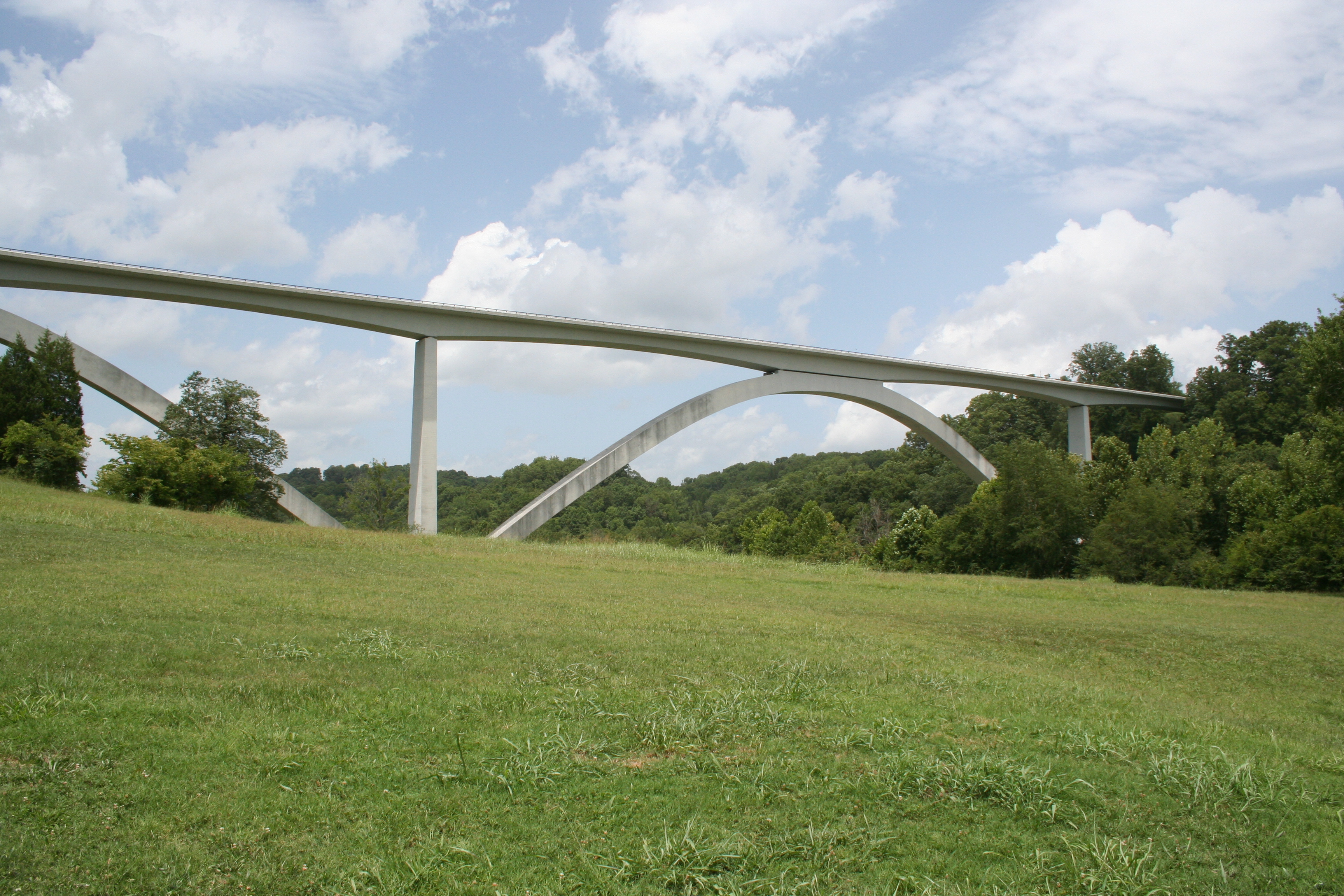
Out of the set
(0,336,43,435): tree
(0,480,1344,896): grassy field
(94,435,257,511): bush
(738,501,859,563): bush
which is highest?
(0,336,43,435): tree

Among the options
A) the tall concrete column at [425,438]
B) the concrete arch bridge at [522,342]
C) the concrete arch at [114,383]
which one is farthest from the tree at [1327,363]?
the concrete arch at [114,383]

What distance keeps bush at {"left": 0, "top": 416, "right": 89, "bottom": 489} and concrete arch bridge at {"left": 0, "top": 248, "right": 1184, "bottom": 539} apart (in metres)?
3.77

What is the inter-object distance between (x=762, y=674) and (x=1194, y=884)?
3.35m

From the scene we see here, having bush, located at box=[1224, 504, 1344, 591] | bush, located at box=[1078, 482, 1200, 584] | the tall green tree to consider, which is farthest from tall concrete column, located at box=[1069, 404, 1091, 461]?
the tall green tree

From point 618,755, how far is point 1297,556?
916 inches

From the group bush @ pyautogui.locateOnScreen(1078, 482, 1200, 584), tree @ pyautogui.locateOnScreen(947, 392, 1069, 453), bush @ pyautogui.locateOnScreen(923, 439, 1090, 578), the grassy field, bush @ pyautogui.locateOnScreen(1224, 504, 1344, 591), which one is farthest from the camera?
tree @ pyautogui.locateOnScreen(947, 392, 1069, 453)

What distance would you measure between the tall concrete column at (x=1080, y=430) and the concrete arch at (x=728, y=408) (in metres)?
5.09

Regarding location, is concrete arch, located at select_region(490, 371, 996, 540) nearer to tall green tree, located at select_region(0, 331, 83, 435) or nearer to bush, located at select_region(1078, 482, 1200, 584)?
bush, located at select_region(1078, 482, 1200, 584)

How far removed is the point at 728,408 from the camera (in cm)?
3055

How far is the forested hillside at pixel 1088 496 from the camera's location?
2211cm

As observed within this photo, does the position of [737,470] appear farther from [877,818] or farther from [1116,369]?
[877,818]

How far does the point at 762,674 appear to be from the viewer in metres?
6.11

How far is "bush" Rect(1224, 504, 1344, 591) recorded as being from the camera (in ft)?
66.6

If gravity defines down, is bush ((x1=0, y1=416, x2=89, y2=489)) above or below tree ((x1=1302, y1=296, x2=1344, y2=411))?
below
